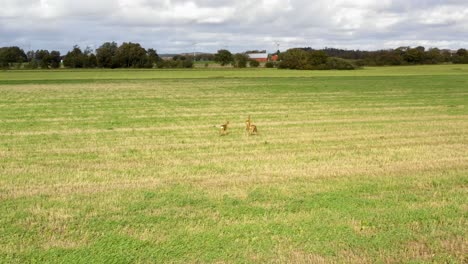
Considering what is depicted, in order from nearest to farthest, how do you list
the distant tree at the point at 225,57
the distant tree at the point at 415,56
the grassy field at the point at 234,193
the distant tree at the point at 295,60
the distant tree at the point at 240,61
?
1. the grassy field at the point at 234,193
2. the distant tree at the point at 295,60
3. the distant tree at the point at 240,61
4. the distant tree at the point at 415,56
5. the distant tree at the point at 225,57

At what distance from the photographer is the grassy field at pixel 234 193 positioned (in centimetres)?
680

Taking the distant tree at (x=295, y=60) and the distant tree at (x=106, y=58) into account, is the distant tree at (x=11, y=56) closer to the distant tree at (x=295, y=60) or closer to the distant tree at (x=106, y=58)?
the distant tree at (x=106, y=58)

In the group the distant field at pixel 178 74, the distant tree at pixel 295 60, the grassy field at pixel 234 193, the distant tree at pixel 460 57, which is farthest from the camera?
the distant tree at pixel 460 57

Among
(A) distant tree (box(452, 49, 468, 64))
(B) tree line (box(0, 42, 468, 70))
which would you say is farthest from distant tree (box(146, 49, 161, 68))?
(A) distant tree (box(452, 49, 468, 64))

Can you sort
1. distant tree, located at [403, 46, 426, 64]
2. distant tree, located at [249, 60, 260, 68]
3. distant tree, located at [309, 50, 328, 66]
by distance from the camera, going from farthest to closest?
distant tree, located at [403, 46, 426, 64] → distant tree, located at [249, 60, 260, 68] → distant tree, located at [309, 50, 328, 66]

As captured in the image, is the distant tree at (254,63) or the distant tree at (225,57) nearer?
the distant tree at (254,63)

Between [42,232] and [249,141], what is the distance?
9.18 m

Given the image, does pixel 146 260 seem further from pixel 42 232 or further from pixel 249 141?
pixel 249 141

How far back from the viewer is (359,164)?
12.3 m

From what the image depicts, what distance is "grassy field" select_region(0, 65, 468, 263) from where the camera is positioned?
22.3 ft

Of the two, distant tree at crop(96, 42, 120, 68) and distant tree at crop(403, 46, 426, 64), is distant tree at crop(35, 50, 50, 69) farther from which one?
distant tree at crop(403, 46, 426, 64)

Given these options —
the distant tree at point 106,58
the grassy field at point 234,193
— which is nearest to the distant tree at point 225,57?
the distant tree at point 106,58

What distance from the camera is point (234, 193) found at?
375 inches

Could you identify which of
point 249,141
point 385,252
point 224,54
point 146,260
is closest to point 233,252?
point 146,260
